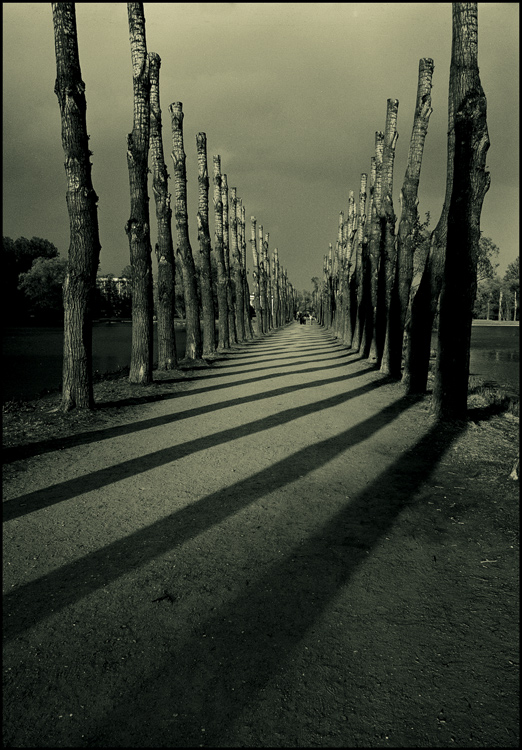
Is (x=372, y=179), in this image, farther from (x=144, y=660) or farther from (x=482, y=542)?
(x=144, y=660)

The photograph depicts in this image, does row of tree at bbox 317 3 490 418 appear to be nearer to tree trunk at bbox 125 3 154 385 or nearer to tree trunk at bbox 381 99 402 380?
tree trunk at bbox 381 99 402 380

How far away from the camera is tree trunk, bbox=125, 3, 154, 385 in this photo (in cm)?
1195

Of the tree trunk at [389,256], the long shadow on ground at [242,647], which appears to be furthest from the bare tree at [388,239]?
the long shadow on ground at [242,647]

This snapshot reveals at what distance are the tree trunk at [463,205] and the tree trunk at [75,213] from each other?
6057 mm

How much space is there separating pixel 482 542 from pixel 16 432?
6.41 m

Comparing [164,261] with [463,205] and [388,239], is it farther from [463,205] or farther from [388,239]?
[463,205]

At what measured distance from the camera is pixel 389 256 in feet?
50.4

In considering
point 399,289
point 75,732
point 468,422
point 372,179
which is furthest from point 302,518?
point 372,179

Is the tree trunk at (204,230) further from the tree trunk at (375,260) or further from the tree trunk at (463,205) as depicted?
the tree trunk at (463,205)

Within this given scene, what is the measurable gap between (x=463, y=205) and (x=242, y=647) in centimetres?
747

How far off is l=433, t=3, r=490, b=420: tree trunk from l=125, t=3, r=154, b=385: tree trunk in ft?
22.9

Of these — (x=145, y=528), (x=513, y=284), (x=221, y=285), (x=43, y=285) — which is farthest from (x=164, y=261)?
(x=513, y=284)

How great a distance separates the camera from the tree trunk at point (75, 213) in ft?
28.6

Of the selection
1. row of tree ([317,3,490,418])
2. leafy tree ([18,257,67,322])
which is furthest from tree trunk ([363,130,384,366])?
leafy tree ([18,257,67,322])
